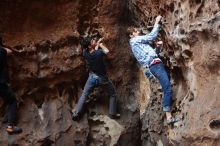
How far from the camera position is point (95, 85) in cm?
721

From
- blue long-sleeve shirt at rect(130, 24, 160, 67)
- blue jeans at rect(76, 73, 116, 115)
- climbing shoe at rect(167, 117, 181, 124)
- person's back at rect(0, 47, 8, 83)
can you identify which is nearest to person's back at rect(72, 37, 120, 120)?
blue jeans at rect(76, 73, 116, 115)

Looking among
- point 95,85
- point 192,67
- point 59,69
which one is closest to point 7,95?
point 59,69

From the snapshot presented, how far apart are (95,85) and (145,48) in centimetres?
131

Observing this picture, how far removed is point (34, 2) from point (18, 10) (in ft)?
1.02

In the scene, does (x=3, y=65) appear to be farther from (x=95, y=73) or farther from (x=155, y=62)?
(x=155, y=62)

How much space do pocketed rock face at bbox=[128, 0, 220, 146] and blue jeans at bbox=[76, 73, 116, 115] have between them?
839 millimetres

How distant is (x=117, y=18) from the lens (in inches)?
305

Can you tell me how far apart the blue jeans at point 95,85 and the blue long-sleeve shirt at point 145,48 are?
1015 millimetres

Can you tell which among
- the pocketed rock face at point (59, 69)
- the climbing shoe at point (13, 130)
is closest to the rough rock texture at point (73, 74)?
the pocketed rock face at point (59, 69)

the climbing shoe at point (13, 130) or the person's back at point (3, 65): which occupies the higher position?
the person's back at point (3, 65)

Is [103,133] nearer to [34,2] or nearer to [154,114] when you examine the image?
[154,114]

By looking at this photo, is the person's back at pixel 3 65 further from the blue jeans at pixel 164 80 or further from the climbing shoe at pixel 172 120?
the climbing shoe at pixel 172 120

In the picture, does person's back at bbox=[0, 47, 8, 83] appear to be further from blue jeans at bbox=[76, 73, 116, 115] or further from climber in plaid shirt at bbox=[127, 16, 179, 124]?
climber in plaid shirt at bbox=[127, 16, 179, 124]

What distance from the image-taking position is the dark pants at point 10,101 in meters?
6.83
